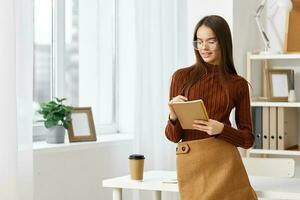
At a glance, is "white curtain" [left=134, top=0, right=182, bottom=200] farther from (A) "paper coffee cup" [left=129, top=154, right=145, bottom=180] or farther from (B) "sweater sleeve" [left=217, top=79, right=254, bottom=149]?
(B) "sweater sleeve" [left=217, top=79, right=254, bottom=149]

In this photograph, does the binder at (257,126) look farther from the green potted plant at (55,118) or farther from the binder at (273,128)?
the green potted plant at (55,118)

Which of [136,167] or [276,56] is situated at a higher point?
[276,56]

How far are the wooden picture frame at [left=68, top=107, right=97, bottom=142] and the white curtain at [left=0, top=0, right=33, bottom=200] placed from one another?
0.61 m

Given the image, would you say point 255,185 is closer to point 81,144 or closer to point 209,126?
point 209,126

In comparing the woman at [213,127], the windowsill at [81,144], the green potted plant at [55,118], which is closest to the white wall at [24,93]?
the windowsill at [81,144]

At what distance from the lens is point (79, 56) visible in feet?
12.9

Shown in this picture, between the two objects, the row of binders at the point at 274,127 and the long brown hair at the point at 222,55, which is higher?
the long brown hair at the point at 222,55

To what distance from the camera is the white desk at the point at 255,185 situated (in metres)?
2.62

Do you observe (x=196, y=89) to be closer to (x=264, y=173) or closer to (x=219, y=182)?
(x=219, y=182)

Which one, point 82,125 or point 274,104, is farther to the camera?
point 274,104

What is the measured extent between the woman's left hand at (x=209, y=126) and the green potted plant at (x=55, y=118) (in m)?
1.23

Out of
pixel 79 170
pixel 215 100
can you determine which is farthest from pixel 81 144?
pixel 215 100

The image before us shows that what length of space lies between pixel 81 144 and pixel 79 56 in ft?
1.93

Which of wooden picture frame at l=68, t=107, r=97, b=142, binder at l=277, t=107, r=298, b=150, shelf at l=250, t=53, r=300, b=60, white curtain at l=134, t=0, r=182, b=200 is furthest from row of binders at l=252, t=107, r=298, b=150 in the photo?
wooden picture frame at l=68, t=107, r=97, b=142
